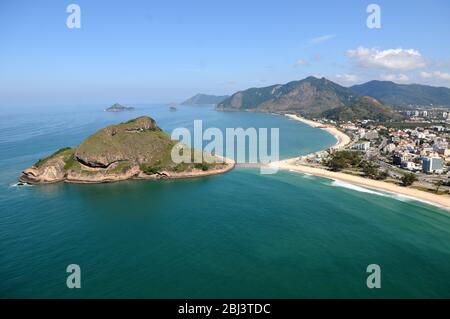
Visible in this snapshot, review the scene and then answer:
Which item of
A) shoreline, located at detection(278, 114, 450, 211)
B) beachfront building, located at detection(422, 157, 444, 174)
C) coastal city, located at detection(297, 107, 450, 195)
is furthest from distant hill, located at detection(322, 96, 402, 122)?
shoreline, located at detection(278, 114, 450, 211)

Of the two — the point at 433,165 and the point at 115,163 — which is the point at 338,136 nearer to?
the point at 433,165

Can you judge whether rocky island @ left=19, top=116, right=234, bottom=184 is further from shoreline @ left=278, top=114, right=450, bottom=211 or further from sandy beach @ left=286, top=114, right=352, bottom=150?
sandy beach @ left=286, top=114, right=352, bottom=150

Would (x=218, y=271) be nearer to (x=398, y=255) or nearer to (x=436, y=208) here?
(x=398, y=255)

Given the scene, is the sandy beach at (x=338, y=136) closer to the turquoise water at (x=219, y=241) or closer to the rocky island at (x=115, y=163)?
the turquoise water at (x=219, y=241)

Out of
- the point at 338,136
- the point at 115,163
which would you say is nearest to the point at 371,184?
the point at 115,163

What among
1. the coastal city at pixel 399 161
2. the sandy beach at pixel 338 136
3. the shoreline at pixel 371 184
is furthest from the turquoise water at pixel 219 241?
the sandy beach at pixel 338 136
